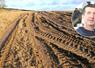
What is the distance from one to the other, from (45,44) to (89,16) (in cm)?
89

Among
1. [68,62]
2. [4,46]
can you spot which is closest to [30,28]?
[4,46]

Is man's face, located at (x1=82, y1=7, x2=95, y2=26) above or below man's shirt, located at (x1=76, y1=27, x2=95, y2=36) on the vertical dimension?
above

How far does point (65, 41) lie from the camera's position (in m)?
5.52

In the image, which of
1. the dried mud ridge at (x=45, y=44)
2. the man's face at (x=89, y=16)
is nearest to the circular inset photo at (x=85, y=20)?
the man's face at (x=89, y=16)

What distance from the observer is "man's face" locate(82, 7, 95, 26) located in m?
5.20

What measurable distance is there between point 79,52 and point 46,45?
0.57 m

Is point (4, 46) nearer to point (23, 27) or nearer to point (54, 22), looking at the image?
point (23, 27)

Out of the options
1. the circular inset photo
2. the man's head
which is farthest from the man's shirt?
the man's head

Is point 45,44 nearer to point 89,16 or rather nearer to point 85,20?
point 85,20

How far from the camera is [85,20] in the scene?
534 cm

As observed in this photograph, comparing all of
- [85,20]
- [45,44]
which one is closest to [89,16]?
[85,20]

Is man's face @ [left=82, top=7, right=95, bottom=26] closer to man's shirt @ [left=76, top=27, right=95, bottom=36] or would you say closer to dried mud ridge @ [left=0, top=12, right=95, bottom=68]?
man's shirt @ [left=76, top=27, right=95, bottom=36]

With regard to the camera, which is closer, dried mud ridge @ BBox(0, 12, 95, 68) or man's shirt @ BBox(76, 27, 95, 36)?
dried mud ridge @ BBox(0, 12, 95, 68)

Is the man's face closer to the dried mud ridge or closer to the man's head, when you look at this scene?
the man's head
